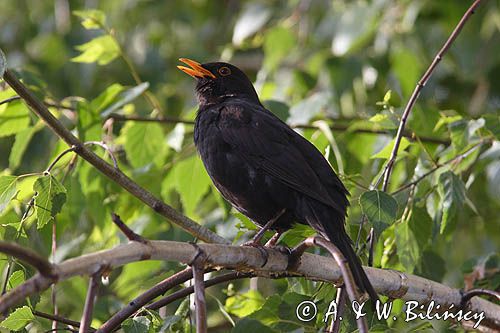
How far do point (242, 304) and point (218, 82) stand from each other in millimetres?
1501

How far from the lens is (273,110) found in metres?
4.62

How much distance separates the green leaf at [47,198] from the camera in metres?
3.10

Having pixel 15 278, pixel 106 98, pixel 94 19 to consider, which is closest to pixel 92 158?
pixel 15 278

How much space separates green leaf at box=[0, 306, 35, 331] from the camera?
286cm

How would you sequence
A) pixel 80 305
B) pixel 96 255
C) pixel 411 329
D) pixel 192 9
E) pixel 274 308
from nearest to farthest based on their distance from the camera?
pixel 96 255, pixel 411 329, pixel 274 308, pixel 80 305, pixel 192 9

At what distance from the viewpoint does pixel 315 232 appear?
12.1 ft

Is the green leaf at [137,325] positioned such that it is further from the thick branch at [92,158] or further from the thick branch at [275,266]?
the thick branch at [92,158]

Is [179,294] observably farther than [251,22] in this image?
No

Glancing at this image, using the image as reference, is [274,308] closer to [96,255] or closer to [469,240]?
[96,255]

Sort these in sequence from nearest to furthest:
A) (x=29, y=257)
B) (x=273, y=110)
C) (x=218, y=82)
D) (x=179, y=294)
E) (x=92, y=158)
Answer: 1. (x=29, y=257)
2. (x=179, y=294)
3. (x=92, y=158)
4. (x=273, y=110)
5. (x=218, y=82)

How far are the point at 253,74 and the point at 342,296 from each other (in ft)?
19.3

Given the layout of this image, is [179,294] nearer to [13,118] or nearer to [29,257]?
[29,257]

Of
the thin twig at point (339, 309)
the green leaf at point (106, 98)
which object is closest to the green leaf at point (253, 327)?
the thin twig at point (339, 309)

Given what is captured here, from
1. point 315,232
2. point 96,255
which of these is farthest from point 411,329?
point 96,255
